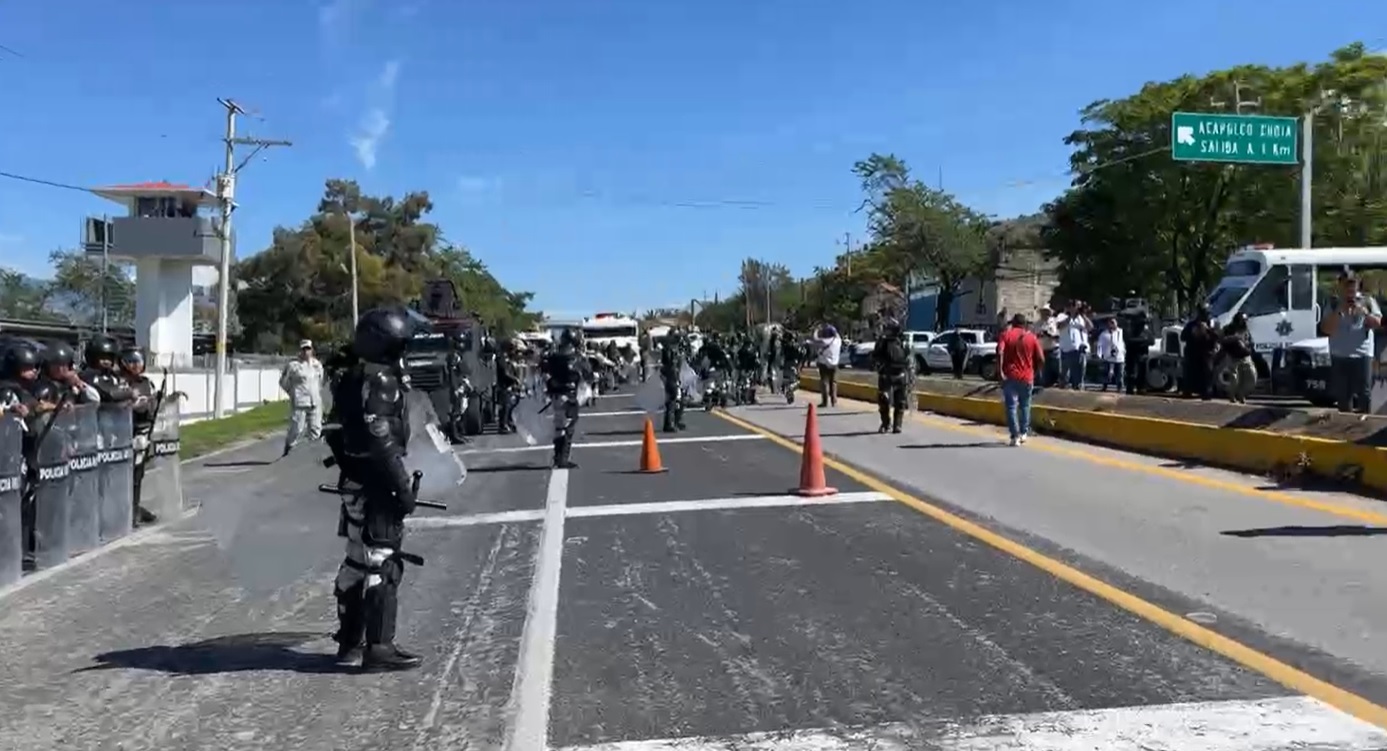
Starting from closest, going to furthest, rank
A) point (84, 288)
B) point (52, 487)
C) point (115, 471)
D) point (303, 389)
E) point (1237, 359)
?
point (52, 487) < point (115, 471) < point (303, 389) < point (1237, 359) < point (84, 288)

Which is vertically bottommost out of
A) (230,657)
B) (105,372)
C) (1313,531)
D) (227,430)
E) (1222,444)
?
(227,430)

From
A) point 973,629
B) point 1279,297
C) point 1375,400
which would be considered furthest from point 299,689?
point 1279,297

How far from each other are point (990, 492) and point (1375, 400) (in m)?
4.03

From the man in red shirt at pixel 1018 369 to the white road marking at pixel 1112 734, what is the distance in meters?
11.7

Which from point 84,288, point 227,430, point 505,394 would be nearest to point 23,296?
point 84,288

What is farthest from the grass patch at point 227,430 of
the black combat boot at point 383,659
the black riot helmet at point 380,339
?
the black riot helmet at point 380,339

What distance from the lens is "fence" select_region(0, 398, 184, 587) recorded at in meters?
9.49

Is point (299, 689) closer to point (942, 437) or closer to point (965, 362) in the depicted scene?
point (942, 437)

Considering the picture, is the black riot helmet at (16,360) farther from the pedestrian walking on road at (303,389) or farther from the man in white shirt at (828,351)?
the man in white shirt at (828,351)

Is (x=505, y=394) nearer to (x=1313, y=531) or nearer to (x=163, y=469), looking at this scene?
(x=163, y=469)

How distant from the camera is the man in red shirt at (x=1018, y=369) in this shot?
17.2 metres

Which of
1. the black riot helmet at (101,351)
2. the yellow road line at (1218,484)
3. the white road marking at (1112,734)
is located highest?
the black riot helmet at (101,351)

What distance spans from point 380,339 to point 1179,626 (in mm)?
4346

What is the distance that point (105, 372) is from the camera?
39.5ft
